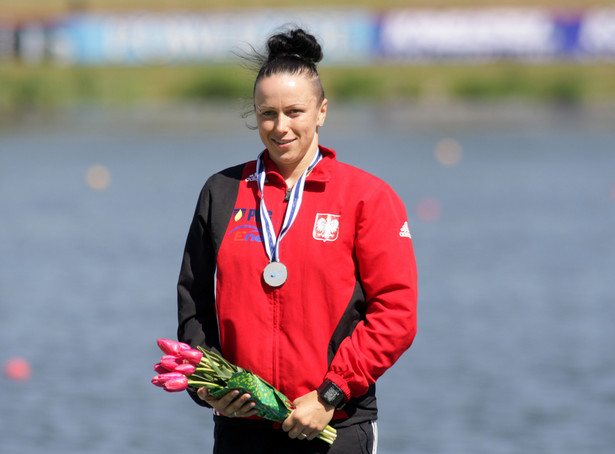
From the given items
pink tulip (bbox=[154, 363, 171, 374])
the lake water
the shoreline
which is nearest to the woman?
pink tulip (bbox=[154, 363, 171, 374])

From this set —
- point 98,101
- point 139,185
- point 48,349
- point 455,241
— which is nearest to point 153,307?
point 48,349

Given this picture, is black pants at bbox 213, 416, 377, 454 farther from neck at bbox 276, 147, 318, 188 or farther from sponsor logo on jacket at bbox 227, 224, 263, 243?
neck at bbox 276, 147, 318, 188

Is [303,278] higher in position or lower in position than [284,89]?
lower

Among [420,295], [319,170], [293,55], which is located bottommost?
[319,170]

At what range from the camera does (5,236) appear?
47.7 ft

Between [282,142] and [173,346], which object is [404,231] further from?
[173,346]

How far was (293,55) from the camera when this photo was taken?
10.4ft

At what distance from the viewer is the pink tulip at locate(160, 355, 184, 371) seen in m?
3.05

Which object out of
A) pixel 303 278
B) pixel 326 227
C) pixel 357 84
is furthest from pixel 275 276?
pixel 357 84

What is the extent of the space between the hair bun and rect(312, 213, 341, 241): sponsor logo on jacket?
17.8 inches

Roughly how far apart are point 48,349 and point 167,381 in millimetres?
6178

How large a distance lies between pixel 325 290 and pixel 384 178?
1649 centimetres

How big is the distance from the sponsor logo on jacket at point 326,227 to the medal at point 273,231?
68mm

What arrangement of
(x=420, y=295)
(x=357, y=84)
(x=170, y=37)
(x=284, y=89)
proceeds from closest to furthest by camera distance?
1. (x=284, y=89)
2. (x=420, y=295)
3. (x=357, y=84)
4. (x=170, y=37)
